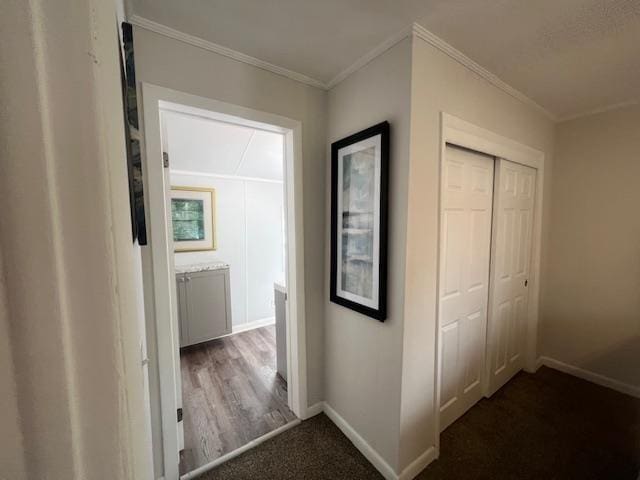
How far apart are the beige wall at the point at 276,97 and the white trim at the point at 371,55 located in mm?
147

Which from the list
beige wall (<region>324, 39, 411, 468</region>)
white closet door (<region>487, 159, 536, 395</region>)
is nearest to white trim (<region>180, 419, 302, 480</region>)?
beige wall (<region>324, 39, 411, 468</region>)

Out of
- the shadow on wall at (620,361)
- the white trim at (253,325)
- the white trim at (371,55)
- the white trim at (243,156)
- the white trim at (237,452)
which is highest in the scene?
the white trim at (371,55)

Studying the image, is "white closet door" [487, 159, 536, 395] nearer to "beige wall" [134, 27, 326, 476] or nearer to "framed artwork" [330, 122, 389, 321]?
"framed artwork" [330, 122, 389, 321]

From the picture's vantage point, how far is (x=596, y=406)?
1953mm

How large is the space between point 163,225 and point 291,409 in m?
1.66

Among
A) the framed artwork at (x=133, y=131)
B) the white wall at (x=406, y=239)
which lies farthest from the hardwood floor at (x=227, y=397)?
the framed artwork at (x=133, y=131)

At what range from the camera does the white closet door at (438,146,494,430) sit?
1587mm

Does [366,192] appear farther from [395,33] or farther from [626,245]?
[626,245]

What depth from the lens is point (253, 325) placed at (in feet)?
11.5

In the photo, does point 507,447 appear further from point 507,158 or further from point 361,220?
point 507,158

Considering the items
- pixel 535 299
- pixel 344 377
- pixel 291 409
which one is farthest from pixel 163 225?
pixel 535 299

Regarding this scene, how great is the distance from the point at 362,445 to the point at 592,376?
229 centimetres

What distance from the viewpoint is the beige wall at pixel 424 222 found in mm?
1286

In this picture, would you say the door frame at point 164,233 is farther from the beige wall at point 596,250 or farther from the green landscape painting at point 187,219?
the beige wall at point 596,250
